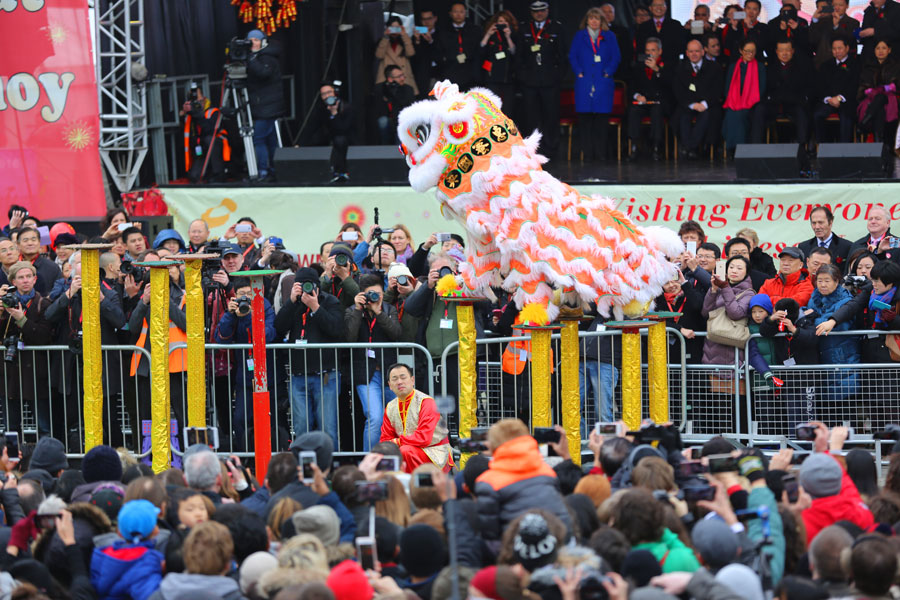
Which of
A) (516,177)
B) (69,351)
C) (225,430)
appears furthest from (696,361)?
(69,351)

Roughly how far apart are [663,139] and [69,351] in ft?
30.0

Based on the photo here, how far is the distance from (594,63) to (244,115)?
4.10 metres

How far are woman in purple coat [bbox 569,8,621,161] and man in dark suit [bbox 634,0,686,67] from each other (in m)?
0.52

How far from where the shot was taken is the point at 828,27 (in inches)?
609

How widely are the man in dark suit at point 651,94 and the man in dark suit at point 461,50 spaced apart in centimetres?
194

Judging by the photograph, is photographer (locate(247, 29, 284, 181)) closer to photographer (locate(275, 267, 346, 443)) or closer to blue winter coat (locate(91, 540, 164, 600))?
photographer (locate(275, 267, 346, 443))

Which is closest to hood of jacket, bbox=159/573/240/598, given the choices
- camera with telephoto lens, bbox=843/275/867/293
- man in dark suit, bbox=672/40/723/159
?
camera with telephoto lens, bbox=843/275/867/293

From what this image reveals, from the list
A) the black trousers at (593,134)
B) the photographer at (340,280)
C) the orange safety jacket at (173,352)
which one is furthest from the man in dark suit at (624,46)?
the orange safety jacket at (173,352)

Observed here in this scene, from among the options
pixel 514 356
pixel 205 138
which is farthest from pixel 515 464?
pixel 205 138

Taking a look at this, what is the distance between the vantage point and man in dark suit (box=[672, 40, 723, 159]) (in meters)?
15.5

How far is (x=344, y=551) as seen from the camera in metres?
5.69

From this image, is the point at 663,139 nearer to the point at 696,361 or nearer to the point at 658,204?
the point at 658,204

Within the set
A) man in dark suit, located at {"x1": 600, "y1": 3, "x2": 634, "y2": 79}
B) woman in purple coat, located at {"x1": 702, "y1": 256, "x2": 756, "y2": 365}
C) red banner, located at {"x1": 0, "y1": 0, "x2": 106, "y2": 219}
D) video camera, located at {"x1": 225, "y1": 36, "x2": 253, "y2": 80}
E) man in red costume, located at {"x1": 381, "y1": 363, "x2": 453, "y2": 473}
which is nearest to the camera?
man in red costume, located at {"x1": 381, "y1": 363, "x2": 453, "y2": 473}

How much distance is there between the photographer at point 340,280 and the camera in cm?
966
